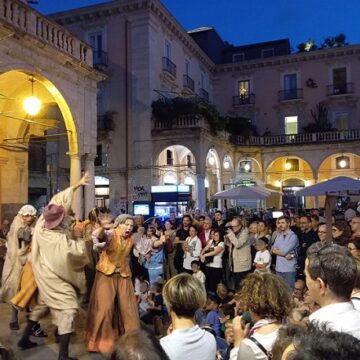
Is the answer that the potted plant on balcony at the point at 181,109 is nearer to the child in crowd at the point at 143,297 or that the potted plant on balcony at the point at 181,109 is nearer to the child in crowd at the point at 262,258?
the child in crowd at the point at 143,297

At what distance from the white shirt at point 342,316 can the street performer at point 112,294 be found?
3.34 metres

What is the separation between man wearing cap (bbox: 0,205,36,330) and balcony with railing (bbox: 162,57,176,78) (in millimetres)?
20010

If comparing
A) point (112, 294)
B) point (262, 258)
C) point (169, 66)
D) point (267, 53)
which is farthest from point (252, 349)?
point (267, 53)

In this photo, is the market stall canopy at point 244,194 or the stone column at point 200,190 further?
the stone column at point 200,190

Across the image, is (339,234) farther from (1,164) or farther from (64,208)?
(1,164)

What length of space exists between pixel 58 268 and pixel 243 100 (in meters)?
29.6

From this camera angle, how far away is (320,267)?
2.47m

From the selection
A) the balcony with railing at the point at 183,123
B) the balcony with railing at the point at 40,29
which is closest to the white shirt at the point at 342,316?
the balcony with railing at the point at 40,29

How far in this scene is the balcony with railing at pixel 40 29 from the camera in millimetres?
9438

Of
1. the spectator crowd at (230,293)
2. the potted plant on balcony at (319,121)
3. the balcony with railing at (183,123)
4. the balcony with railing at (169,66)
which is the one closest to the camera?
the spectator crowd at (230,293)

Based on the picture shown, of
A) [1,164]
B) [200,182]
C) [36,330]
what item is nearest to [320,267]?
[36,330]

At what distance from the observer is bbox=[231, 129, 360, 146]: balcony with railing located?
2742 cm

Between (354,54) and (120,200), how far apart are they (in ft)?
66.1

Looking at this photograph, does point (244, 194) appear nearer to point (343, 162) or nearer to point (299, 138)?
point (299, 138)
